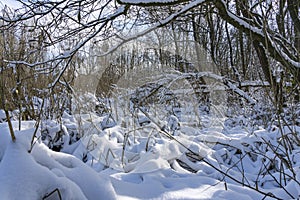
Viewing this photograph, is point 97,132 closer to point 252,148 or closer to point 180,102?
point 252,148

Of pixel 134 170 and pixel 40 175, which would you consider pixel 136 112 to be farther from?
pixel 40 175

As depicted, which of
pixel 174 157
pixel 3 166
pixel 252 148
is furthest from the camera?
pixel 252 148

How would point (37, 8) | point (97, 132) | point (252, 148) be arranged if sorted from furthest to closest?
1. point (37, 8)
2. point (97, 132)
3. point (252, 148)

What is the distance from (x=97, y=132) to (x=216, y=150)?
1.26 meters

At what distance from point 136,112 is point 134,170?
1.61 m

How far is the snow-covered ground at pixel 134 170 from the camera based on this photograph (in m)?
0.95

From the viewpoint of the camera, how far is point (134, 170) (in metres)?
1.76

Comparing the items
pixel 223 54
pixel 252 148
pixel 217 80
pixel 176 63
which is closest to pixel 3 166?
pixel 252 148

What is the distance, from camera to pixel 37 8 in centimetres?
347

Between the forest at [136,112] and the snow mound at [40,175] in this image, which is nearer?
the snow mound at [40,175]

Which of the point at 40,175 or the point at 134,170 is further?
the point at 134,170

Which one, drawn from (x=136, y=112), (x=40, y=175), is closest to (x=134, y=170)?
(x=40, y=175)

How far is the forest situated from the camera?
3.79ft

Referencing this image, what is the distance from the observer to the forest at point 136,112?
1.15 m
